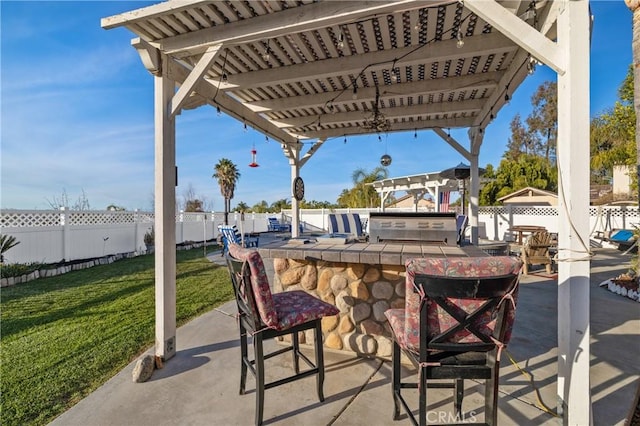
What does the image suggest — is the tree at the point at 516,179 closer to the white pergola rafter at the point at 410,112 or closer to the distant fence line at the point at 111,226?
the distant fence line at the point at 111,226

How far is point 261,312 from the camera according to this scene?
6.02 ft

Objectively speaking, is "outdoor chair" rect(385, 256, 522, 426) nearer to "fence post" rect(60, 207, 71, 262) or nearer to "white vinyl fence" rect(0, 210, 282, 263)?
"white vinyl fence" rect(0, 210, 282, 263)

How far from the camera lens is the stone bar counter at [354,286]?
256 cm

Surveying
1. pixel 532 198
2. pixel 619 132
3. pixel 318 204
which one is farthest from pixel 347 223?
pixel 318 204

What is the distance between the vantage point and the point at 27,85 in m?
6.06

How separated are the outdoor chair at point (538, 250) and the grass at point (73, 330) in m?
5.78

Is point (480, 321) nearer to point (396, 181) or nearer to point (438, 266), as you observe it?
point (438, 266)

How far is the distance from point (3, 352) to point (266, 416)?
105 inches

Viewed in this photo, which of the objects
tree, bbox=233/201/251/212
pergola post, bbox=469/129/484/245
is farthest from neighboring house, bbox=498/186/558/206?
tree, bbox=233/201/251/212

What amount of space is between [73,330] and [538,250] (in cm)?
764

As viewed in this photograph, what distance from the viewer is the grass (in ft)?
6.97

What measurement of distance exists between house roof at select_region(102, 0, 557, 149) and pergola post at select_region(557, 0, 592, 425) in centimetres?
25

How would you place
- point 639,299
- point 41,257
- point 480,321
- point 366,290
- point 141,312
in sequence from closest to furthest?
point 480,321 → point 366,290 → point 141,312 → point 639,299 → point 41,257

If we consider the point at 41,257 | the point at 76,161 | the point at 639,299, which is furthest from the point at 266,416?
the point at 76,161
